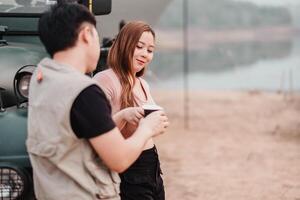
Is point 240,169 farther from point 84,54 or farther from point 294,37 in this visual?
point 294,37

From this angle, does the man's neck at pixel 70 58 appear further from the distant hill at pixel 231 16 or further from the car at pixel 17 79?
the distant hill at pixel 231 16

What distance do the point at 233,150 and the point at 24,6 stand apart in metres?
4.14

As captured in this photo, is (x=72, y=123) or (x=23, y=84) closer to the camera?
(x=72, y=123)

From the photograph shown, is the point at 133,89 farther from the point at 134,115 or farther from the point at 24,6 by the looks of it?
the point at 24,6

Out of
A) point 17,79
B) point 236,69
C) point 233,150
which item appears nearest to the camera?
point 17,79

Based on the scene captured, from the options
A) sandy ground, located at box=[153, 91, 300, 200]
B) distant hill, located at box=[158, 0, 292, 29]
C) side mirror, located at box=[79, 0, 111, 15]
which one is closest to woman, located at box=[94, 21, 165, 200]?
side mirror, located at box=[79, 0, 111, 15]

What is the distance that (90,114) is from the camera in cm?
196

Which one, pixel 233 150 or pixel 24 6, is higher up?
pixel 24 6

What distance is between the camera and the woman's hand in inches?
96.1

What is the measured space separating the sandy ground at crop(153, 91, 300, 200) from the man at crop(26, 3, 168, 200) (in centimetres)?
306

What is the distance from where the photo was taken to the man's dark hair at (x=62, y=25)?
205 cm

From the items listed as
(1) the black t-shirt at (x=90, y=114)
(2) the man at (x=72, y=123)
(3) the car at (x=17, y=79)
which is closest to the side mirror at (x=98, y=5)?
(3) the car at (x=17, y=79)

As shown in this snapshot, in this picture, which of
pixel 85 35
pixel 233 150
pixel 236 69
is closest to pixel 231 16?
pixel 236 69

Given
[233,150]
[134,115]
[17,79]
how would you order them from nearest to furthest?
[134,115] → [17,79] → [233,150]
